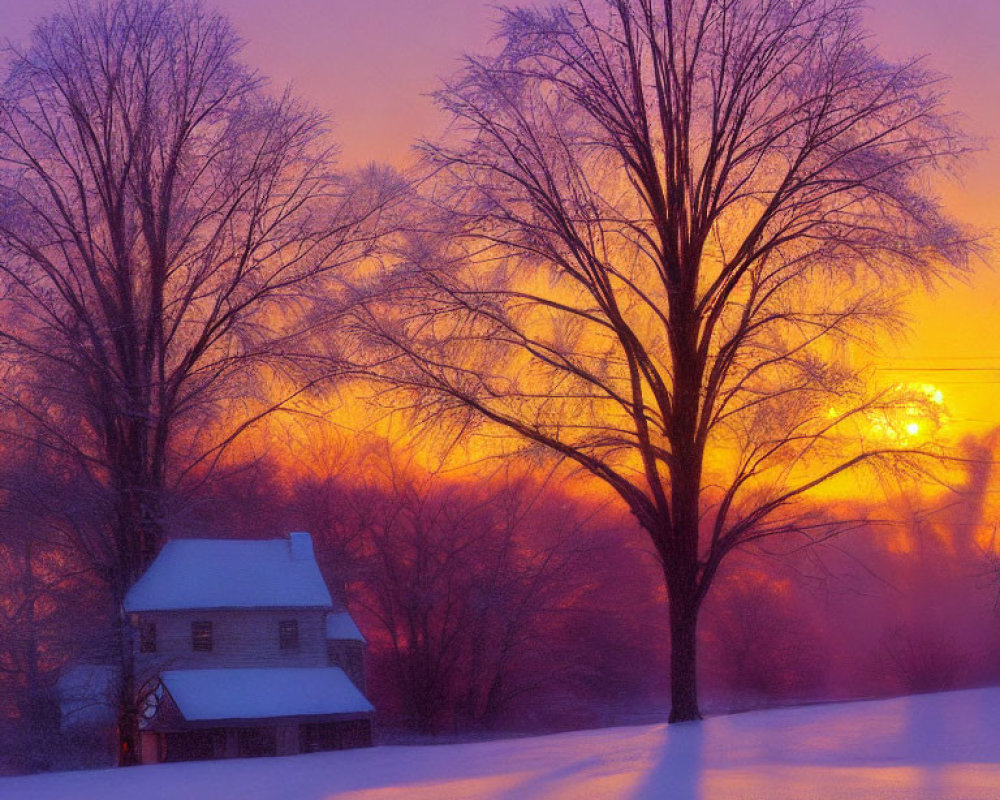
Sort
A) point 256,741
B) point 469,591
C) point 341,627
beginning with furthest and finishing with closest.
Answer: point 469,591
point 341,627
point 256,741

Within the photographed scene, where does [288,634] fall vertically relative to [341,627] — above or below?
above

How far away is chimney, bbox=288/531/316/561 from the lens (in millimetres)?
28906

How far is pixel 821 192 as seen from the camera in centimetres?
1328

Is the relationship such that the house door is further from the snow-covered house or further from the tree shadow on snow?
the tree shadow on snow

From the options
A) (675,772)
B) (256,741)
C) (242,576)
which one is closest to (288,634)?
(242,576)

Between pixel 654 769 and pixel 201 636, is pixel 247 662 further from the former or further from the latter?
pixel 654 769

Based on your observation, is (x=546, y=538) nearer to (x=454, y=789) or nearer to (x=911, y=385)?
(x=911, y=385)

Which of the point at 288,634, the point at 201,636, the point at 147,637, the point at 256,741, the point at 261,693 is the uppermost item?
the point at 147,637

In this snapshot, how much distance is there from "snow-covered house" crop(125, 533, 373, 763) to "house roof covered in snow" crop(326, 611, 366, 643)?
2.96 m

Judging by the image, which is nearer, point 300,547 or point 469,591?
point 300,547

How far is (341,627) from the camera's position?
1320 inches

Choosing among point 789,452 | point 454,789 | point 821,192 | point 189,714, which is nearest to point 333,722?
point 189,714

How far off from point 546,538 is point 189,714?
1974cm

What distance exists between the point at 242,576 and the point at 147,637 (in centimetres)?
363
